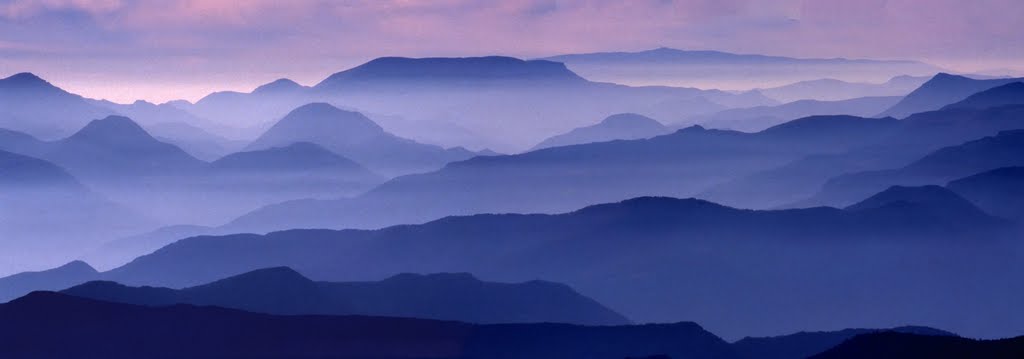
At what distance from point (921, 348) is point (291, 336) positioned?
88493 millimetres

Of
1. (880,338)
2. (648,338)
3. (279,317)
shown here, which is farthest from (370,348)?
(880,338)

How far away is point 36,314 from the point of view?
184 metres

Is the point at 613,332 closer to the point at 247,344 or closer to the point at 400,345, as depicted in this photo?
the point at 400,345

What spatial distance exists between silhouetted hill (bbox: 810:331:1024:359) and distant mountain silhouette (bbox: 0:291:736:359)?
31260mm

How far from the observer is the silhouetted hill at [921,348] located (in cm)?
13850

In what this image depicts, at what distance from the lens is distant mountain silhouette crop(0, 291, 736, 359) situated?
6619 inches

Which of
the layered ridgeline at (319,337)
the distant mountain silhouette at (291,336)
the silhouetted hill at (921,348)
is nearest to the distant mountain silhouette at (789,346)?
the layered ridgeline at (319,337)

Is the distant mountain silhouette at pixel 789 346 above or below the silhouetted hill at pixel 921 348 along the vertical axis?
above

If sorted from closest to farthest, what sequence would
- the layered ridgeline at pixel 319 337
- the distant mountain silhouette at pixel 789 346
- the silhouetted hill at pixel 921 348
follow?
the silhouetted hill at pixel 921 348, the layered ridgeline at pixel 319 337, the distant mountain silhouette at pixel 789 346

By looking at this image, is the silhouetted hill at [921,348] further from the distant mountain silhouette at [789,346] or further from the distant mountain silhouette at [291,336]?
the distant mountain silhouette at [291,336]

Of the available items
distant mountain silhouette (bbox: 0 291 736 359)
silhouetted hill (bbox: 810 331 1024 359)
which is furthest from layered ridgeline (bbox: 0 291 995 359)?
silhouetted hill (bbox: 810 331 1024 359)

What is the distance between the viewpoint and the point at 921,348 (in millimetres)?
142125

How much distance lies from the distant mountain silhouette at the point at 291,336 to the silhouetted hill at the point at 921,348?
31260 mm

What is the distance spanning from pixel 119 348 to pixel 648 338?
249ft
